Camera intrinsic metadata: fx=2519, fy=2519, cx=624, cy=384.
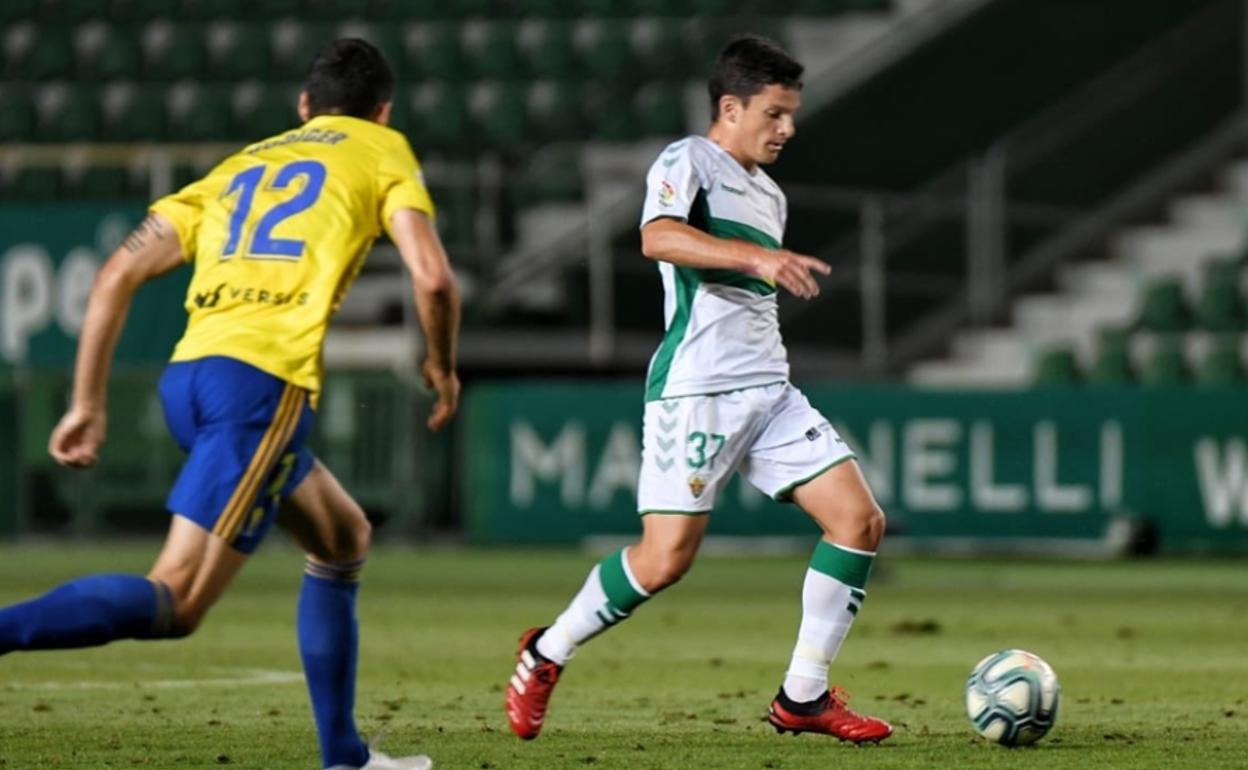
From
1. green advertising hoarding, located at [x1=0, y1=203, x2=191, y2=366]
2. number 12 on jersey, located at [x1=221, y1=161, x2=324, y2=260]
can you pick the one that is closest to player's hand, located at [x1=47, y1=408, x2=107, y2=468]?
number 12 on jersey, located at [x1=221, y1=161, x2=324, y2=260]

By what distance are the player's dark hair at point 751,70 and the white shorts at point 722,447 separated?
0.87m

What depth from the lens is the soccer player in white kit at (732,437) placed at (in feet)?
23.6

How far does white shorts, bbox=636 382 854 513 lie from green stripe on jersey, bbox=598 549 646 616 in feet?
0.64

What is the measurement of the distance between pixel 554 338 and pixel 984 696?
1254cm

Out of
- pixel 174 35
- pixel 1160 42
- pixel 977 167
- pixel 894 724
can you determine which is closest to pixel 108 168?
pixel 174 35

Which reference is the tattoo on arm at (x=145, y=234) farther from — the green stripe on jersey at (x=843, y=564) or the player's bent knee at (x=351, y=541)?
the green stripe on jersey at (x=843, y=564)

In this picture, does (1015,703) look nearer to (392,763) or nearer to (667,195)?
(667,195)

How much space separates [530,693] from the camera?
7.20 m

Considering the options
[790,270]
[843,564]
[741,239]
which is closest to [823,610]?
[843,564]

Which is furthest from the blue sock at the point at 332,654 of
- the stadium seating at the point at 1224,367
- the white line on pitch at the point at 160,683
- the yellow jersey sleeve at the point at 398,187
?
the stadium seating at the point at 1224,367

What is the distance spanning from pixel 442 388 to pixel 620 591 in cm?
143

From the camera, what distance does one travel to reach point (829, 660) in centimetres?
728

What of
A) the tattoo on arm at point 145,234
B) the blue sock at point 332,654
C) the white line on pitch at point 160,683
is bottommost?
the white line on pitch at point 160,683

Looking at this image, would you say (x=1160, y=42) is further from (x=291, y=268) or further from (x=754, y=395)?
(x=291, y=268)
